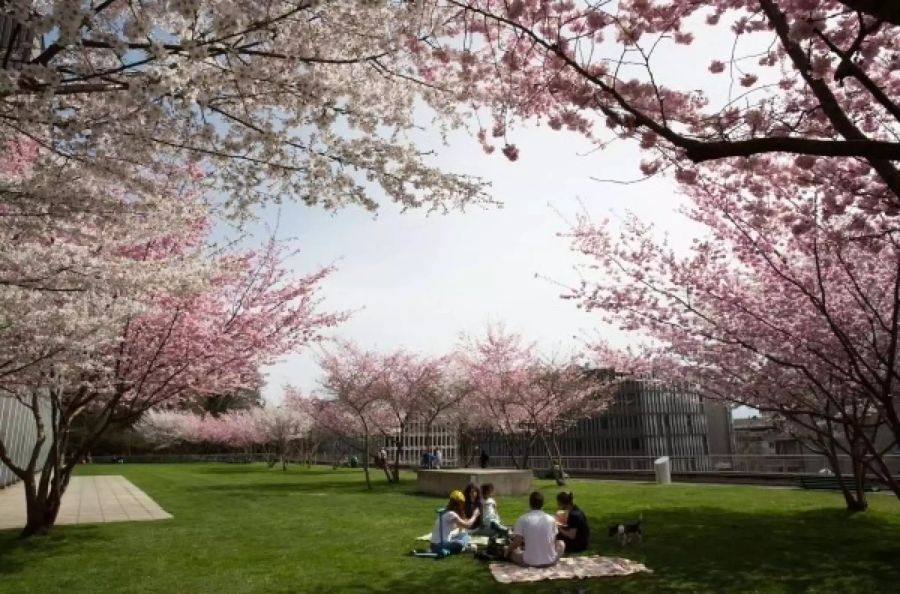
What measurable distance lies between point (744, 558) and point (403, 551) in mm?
4877

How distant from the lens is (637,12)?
6027 mm

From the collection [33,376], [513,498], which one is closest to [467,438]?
[513,498]

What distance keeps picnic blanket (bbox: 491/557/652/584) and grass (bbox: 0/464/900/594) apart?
0.74 ft

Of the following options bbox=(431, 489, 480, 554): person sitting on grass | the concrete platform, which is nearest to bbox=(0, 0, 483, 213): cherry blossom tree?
bbox=(431, 489, 480, 554): person sitting on grass

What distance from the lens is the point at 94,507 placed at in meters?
17.2

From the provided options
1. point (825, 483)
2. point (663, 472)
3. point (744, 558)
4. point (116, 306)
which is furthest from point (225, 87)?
point (663, 472)

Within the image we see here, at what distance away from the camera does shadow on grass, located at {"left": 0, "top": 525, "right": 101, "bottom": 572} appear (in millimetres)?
9234

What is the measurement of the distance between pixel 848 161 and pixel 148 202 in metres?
7.52

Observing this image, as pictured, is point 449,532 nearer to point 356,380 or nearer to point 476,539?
point 476,539

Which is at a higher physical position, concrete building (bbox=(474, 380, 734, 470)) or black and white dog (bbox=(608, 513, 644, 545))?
concrete building (bbox=(474, 380, 734, 470))

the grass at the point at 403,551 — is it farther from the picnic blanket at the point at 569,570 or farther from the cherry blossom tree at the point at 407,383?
the cherry blossom tree at the point at 407,383

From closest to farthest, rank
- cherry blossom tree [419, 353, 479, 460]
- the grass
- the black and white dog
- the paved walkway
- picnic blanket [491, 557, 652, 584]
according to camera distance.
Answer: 1. the grass
2. picnic blanket [491, 557, 652, 584]
3. the black and white dog
4. the paved walkway
5. cherry blossom tree [419, 353, 479, 460]

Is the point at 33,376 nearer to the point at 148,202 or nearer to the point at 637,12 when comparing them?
the point at 148,202

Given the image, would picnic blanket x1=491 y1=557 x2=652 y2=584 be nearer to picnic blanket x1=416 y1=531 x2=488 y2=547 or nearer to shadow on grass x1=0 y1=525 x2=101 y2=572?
picnic blanket x1=416 y1=531 x2=488 y2=547
